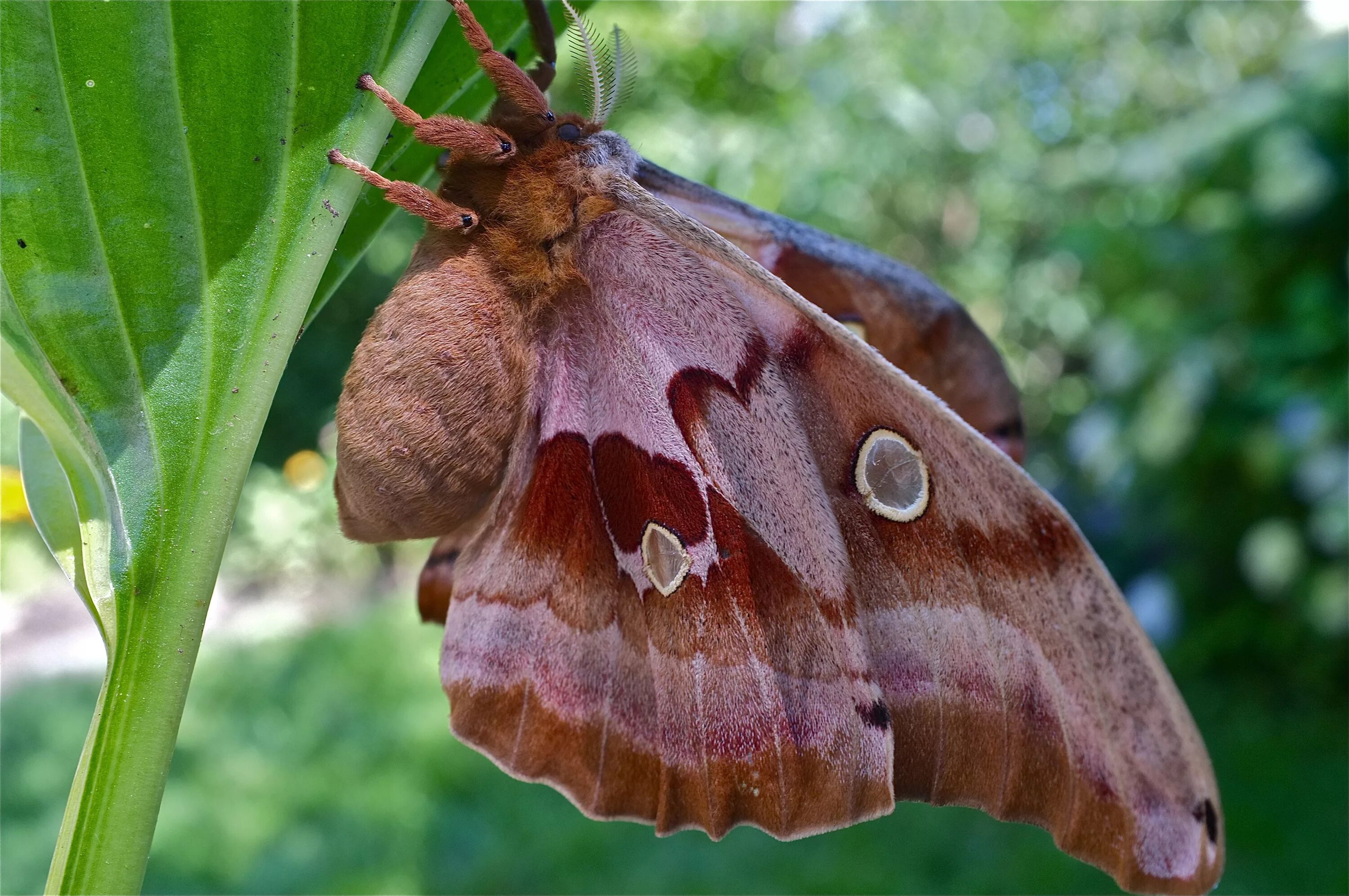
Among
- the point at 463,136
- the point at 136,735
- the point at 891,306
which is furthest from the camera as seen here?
the point at 891,306

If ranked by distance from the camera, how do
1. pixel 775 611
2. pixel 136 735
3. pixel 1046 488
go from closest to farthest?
pixel 136 735 → pixel 775 611 → pixel 1046 488

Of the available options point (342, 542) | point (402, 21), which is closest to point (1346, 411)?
point (402, 21)

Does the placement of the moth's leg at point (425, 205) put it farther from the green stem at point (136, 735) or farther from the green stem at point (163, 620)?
the green stem at point (136, 735)

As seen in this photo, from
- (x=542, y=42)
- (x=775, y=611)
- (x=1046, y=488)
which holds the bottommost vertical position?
(x=775, y=611)

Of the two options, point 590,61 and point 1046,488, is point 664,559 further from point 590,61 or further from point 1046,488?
point 1046,488

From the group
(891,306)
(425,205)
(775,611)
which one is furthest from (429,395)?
(891,306)

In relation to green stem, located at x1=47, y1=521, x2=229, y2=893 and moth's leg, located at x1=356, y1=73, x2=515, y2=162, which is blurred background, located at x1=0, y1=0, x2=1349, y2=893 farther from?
green stem, located at x1=47, y1=521, x2=229, y2=893

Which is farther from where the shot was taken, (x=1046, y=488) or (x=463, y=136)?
(x=1046, y=488)

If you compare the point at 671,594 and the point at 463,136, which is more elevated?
the point at 463,136
